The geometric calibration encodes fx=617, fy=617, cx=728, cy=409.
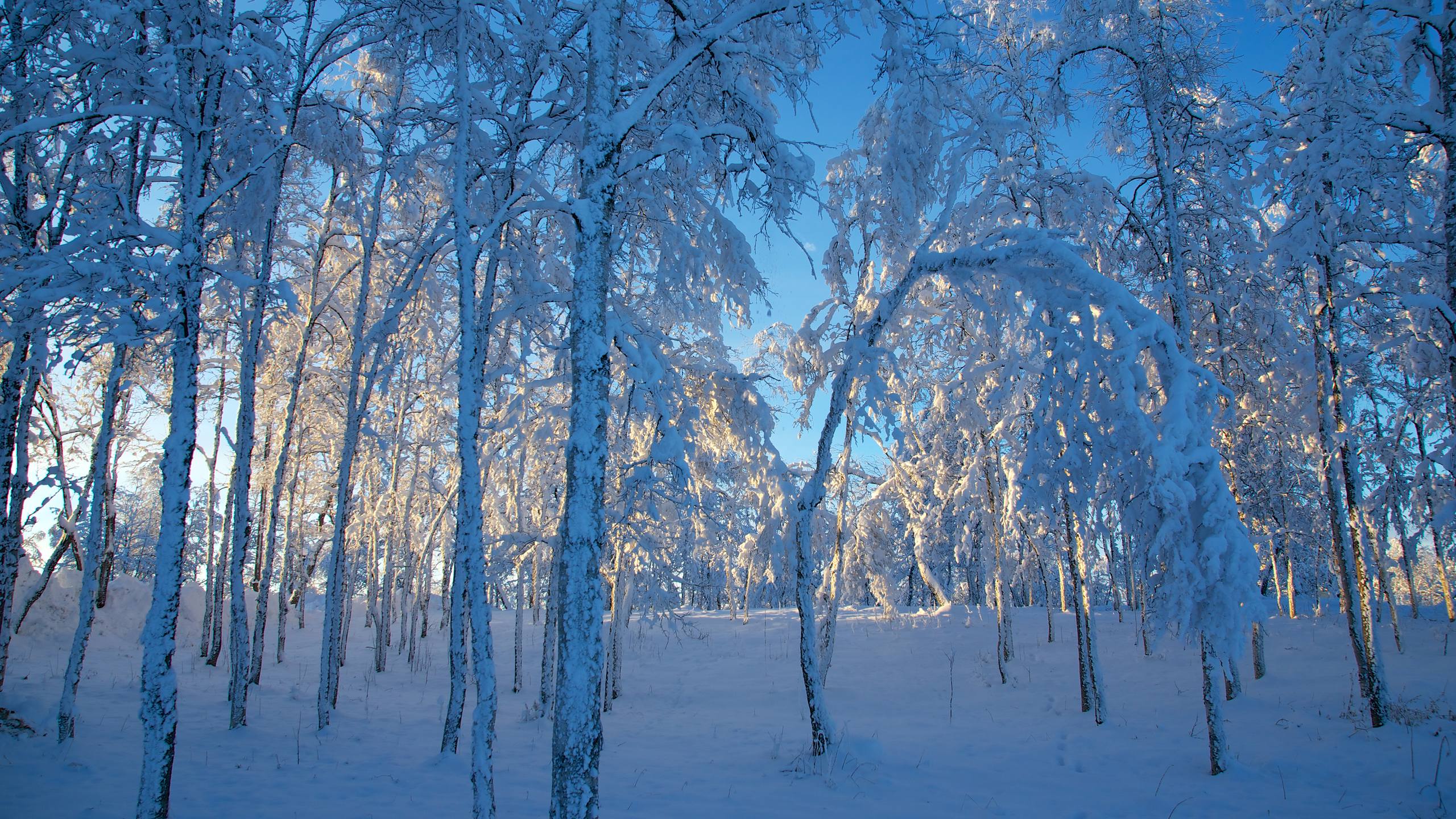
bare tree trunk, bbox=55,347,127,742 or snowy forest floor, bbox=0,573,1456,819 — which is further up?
bare tree trunk, bbox=55,347,127,742

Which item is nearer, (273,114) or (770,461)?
(273,114)

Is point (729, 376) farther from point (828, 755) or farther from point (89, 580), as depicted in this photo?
point (89, 580)

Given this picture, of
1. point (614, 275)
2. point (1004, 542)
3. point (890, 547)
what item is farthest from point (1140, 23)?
point (890, 547)

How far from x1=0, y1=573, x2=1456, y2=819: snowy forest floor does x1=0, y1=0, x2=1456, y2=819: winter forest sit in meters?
0.10

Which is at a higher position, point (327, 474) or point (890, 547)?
point (327, 474)

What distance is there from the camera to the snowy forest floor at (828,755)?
Result: 20.9 ft

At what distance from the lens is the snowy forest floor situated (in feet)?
20.9

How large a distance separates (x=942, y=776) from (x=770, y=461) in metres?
4.56

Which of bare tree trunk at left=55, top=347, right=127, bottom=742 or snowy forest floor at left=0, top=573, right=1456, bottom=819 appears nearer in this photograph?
snowy forest floor at left=0, top=573, right=1456, bottom=819

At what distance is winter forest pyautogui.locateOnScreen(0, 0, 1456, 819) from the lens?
5.23 metres

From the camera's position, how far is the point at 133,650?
55.9 ft

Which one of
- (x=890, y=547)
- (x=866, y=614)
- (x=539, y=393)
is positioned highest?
(x=539, y=393)

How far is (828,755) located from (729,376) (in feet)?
16.6

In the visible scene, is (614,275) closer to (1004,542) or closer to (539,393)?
(539,393)
